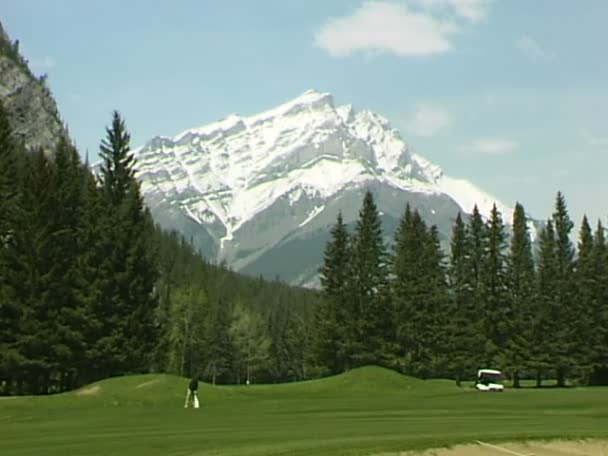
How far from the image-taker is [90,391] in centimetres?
5534

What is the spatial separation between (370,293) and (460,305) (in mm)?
14346

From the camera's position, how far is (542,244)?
11481 cm

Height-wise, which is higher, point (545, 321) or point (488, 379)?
point (545, 321)

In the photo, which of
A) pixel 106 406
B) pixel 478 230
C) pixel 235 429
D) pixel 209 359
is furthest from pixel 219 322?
pixel 235 429

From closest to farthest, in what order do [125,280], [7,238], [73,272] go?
[73,272] < [7,238] < [125,280]

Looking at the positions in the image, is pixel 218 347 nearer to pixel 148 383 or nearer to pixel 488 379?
pixel 488 379

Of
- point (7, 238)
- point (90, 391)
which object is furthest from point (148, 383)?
point (7, 238)

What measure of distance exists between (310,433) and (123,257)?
1682 inches

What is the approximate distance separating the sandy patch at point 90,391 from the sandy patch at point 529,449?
33.5m

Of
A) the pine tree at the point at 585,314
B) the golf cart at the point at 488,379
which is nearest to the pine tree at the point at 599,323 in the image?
the pine tree at the point at 585,314

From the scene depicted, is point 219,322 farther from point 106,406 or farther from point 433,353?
point 106,406

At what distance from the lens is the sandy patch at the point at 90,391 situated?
180 ft

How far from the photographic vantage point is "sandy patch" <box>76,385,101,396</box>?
180 feet

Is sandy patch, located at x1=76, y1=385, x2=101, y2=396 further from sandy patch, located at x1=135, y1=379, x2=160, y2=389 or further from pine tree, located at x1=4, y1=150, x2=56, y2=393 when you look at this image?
pine tree, located at x1=4, y1=150, x2=56, y2=393
